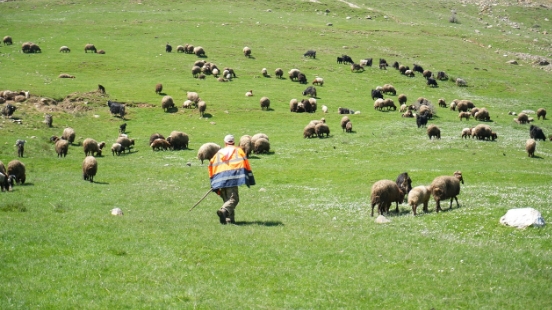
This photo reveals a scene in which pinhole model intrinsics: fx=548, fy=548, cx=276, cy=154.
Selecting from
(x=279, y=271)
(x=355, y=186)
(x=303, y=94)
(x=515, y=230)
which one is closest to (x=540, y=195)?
(x=515, y=230)

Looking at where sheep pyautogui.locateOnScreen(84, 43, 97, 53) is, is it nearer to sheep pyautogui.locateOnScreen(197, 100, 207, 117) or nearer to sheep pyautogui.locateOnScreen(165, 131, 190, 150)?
sheep pyautogui.locateOnScreen(197, 100, 207, 117)

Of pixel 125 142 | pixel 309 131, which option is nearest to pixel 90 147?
pixel 125 142

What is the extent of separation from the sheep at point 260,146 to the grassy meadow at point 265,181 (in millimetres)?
770

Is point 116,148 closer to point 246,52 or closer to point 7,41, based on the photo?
point 246,52

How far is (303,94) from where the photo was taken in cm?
6688

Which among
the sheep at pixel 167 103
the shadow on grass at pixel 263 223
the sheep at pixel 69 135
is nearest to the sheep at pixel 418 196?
the shadow on grass at pixel 263 223

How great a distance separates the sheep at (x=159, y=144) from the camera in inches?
1748

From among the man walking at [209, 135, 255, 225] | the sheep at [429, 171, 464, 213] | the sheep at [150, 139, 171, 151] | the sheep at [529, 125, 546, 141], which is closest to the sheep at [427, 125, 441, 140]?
the sheep at [529, 125, 546, 141]

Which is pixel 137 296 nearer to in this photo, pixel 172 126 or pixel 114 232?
pixel 114 232

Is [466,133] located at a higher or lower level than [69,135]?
higher

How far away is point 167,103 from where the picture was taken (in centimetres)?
5891

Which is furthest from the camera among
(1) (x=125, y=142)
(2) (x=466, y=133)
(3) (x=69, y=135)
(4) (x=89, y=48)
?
(4) (x=89, y=48)

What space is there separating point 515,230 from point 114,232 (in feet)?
39.2

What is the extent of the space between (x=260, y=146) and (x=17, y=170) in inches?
722
